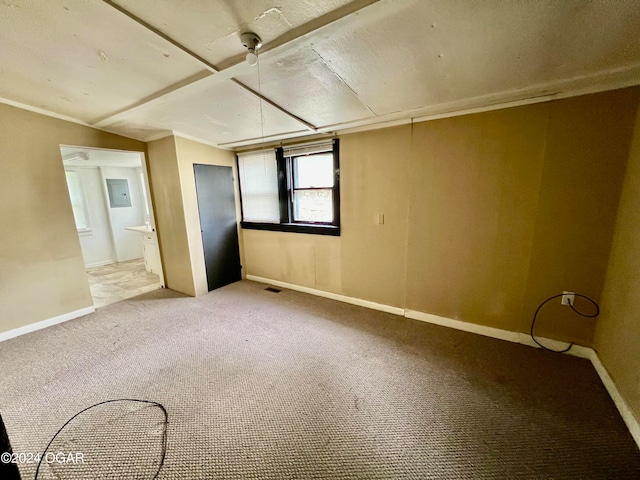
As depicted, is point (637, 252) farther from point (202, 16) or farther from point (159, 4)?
point (159, 4)

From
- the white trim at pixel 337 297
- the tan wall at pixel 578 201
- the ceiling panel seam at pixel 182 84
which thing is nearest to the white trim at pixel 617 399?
the tan wall at pixel 578 201

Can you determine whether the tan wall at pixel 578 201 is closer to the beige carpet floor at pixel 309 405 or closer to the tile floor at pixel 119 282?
the beige carpet floor at pixel 309 405

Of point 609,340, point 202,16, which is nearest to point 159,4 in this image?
point 202,16

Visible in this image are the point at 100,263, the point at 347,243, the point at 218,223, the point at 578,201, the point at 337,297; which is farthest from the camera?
the point at 100,263

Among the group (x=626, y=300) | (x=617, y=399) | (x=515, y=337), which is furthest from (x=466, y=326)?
(x=626, y=300)

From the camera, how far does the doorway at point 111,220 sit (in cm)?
420

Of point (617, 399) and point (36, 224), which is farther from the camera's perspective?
point (36, 224)

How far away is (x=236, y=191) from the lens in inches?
155

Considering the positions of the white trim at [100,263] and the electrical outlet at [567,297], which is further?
the white trim at [100,263]

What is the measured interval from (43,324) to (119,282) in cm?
154

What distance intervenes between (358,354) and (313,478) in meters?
1.02

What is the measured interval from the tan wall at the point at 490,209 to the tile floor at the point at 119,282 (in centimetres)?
327

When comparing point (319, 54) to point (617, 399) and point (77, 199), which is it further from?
point (77, 199)

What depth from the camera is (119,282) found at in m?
4.17
